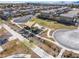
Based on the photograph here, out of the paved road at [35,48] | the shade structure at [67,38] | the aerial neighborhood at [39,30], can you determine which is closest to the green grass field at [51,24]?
the aerial neighborhood at [39,30]

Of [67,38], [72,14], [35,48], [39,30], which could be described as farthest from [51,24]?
[35,48]

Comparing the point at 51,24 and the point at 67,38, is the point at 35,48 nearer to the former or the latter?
the point at 51,24

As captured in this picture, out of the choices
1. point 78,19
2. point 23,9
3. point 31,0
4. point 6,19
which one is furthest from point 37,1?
point 78,19

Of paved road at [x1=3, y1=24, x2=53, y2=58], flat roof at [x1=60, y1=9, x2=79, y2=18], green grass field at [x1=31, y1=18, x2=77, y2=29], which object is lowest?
paved road at [x1=3, y1=24, x2=53, y2=58]

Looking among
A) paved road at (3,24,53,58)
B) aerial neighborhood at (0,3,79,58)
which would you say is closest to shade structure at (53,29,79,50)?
aerial neighborhood at (0,3,79,58)

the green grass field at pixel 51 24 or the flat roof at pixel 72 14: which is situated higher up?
the flat roof at pixel 72 14

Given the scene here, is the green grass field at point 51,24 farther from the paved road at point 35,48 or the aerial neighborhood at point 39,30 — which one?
the paved road at point 35,48

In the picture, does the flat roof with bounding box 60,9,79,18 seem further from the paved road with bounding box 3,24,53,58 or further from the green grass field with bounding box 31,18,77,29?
the paved road with bounding box 3,24,53,58

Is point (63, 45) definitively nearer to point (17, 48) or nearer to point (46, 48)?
point (46, 48)
